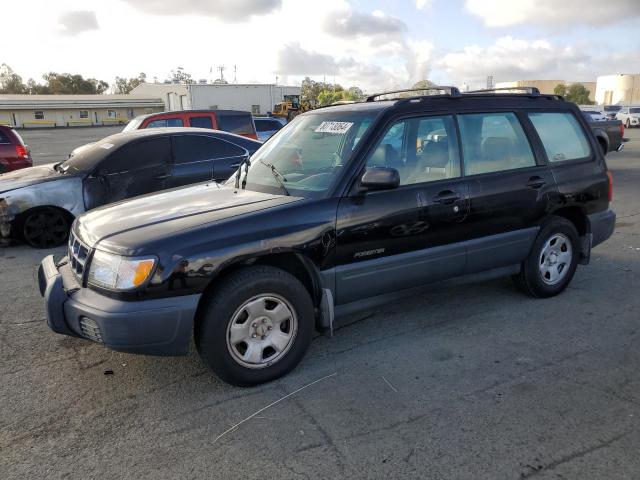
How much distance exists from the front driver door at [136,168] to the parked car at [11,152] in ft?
17.3

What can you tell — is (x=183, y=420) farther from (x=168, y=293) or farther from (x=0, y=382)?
(x=0, y=382)

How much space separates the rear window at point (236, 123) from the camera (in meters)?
11.0

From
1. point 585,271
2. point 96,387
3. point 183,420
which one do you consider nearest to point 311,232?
point 183,420

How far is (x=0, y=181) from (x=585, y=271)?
287 inches

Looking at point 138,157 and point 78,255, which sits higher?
point 138,157

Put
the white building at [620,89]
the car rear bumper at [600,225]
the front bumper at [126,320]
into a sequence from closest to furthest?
1. the front bumper at [126,320]
2. the car rear bumper at [600,225]
3. the white building at [620,89]

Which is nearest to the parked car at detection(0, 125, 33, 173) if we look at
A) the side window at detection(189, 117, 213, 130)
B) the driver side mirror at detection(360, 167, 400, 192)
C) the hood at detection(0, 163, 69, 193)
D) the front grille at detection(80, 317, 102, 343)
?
the side window at detection(189, 117, 213, 130)

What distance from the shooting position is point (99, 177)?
22.3 feet

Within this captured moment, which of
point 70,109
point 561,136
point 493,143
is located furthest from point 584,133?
point 70,109

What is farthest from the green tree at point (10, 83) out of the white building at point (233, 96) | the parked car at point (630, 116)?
the parked car at point (630, 116)

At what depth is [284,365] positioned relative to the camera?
341 cm

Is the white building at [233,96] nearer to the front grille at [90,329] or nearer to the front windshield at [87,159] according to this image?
the front windshield at [87,159]

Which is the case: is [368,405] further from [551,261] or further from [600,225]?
[600,225]

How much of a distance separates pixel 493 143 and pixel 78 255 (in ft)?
10.8
